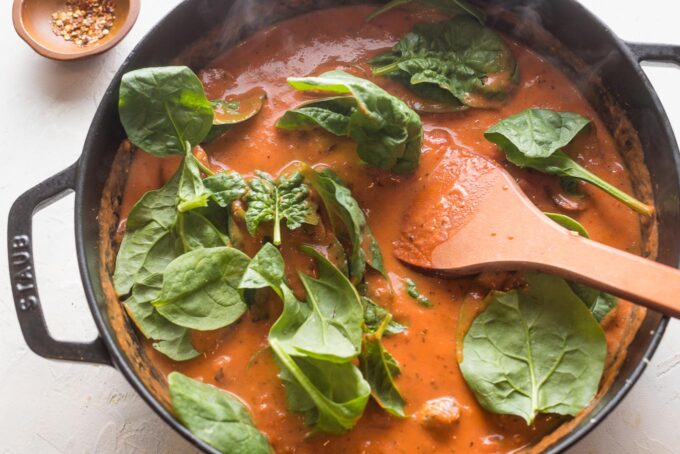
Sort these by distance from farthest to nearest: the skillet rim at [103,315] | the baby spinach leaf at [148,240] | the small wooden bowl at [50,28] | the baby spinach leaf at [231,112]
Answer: the small wooden bowl at [50,28] < the baby spinach leaf at [231,112] < the baby spinach leaf at [148,240] < the skillet rim at [103,315]

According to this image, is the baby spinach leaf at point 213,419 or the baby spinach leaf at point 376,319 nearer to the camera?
the baby spinach leaf at point 213,419

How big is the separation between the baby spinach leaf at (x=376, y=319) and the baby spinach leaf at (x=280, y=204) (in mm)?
267

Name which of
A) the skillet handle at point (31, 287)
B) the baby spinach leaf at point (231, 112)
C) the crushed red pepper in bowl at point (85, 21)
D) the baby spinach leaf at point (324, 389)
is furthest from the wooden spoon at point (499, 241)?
the crushed red pepper in bowl at point (85, 21)

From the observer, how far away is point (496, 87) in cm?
224

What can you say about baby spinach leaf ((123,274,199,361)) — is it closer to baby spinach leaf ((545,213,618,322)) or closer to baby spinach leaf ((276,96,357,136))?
baby spinach leaf ((276,96,357,136))

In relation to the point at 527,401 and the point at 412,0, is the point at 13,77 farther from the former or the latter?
the point at 527,401

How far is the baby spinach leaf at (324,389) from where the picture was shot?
1.81 meters

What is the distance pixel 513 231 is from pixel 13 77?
65.0 inches

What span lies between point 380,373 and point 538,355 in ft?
1.36

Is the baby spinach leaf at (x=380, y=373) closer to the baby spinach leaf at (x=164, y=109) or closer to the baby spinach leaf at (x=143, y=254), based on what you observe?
the baby spinach leaf at (x=143, y=254)

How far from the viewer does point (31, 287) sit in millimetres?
1873

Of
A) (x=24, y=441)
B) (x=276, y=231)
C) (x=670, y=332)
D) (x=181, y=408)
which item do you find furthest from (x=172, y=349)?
(x=670, y=332)

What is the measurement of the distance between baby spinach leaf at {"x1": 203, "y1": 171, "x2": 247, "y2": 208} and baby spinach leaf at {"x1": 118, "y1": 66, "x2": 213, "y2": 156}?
118mm

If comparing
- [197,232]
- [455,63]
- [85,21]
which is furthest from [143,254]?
[455,63]
